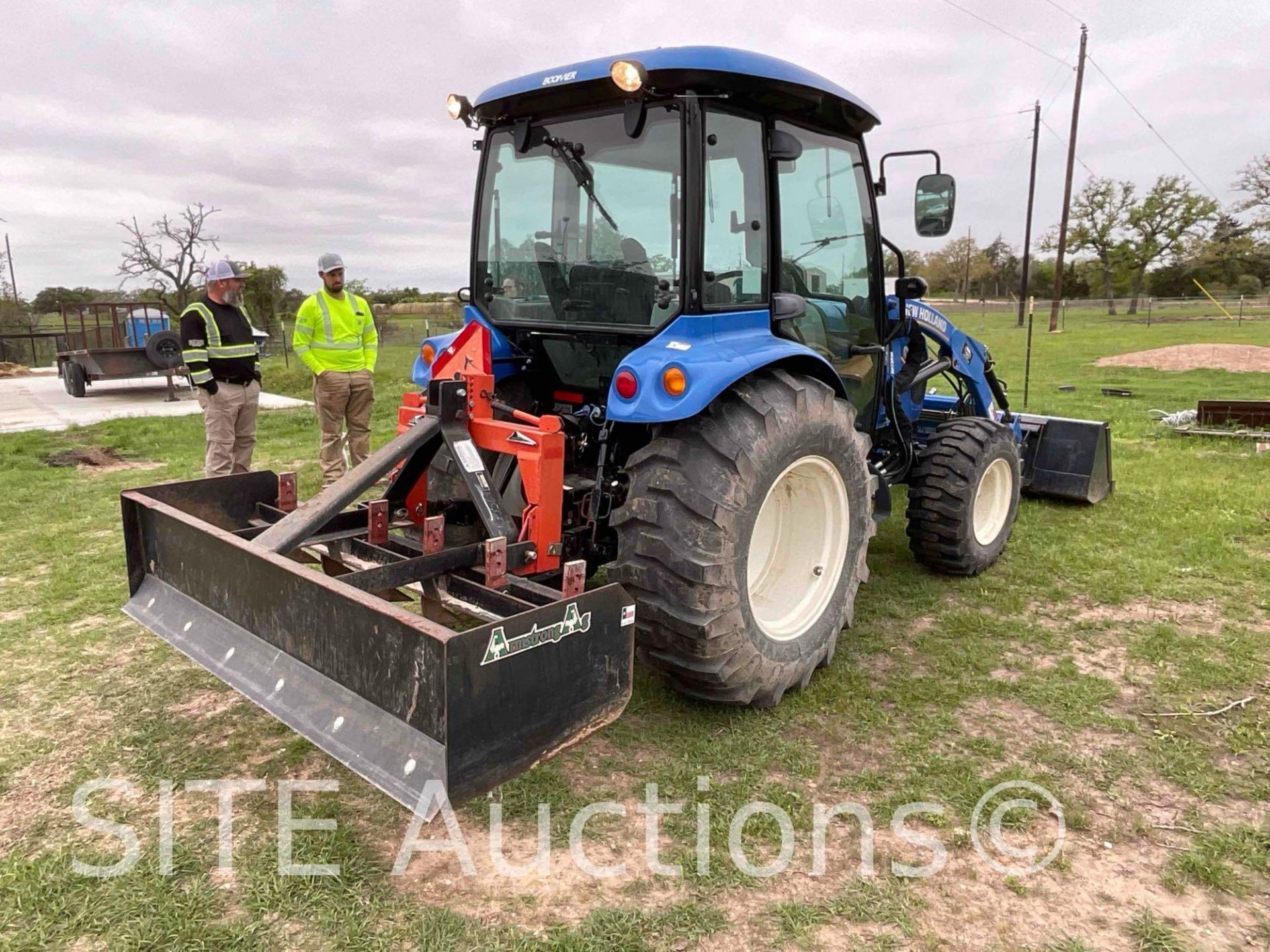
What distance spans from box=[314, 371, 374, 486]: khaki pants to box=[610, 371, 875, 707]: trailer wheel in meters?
4.13

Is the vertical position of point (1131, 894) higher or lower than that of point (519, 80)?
lower

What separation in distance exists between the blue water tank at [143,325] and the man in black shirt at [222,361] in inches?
401

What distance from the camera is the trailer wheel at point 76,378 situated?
1380 centimetres

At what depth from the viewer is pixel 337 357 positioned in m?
6.39

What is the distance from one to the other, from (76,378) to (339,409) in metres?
10.1

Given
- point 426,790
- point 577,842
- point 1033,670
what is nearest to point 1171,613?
point 1033,670

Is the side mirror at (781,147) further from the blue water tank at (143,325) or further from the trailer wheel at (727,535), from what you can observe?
the blue water tank at (143,325)

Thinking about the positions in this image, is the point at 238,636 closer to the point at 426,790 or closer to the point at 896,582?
the point at 426,790

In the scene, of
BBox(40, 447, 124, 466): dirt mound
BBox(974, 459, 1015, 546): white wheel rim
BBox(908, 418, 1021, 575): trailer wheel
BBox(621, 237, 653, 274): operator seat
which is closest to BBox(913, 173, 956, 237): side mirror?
BBox(908, 418, 1021, 575): trailer wheel

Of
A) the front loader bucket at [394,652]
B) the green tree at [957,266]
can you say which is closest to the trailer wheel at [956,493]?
the front loader bucket at [394,652]

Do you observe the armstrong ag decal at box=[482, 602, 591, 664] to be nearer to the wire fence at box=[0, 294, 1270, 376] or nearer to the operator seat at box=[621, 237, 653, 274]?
the operator seat at box=[621, 237, 653, 274]

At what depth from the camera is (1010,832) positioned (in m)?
2.58

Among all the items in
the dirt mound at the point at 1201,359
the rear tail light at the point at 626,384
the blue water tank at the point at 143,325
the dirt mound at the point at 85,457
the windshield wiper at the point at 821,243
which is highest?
the windshield wiper at the point at 821,243

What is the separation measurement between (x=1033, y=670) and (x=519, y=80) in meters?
3.28
